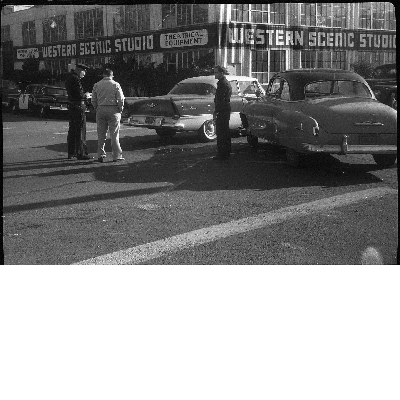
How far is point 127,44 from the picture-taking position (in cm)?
570

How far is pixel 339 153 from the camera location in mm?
5820

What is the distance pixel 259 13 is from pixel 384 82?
3.92ft

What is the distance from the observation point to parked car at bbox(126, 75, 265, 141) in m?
5.79

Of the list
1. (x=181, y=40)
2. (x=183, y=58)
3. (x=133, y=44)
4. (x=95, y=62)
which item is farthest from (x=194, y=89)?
(x=95, y=62)

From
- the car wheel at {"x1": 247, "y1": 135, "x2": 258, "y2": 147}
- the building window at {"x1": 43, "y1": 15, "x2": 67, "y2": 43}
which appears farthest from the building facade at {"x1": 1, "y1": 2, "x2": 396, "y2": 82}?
the car wheel at {"x1": 247, "y1": 135, "x2": 258, "y2": 147}

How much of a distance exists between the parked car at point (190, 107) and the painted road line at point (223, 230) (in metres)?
0.82

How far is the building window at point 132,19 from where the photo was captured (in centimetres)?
521

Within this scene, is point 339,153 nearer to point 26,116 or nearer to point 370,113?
point 370,113

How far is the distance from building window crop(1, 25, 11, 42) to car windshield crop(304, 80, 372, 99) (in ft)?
8.48

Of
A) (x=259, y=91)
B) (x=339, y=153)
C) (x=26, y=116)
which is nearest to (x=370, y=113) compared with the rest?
(x=339, y=153)

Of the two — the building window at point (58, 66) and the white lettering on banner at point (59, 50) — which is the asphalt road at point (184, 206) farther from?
the white lettering on banner at point (59, 50)

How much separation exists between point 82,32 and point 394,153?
9.09ft

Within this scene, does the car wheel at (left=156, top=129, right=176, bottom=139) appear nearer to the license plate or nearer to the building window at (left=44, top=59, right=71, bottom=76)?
the building window at (left=44, top=59, right=71, bottom=76)

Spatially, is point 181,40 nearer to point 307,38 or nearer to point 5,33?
point 307,38
